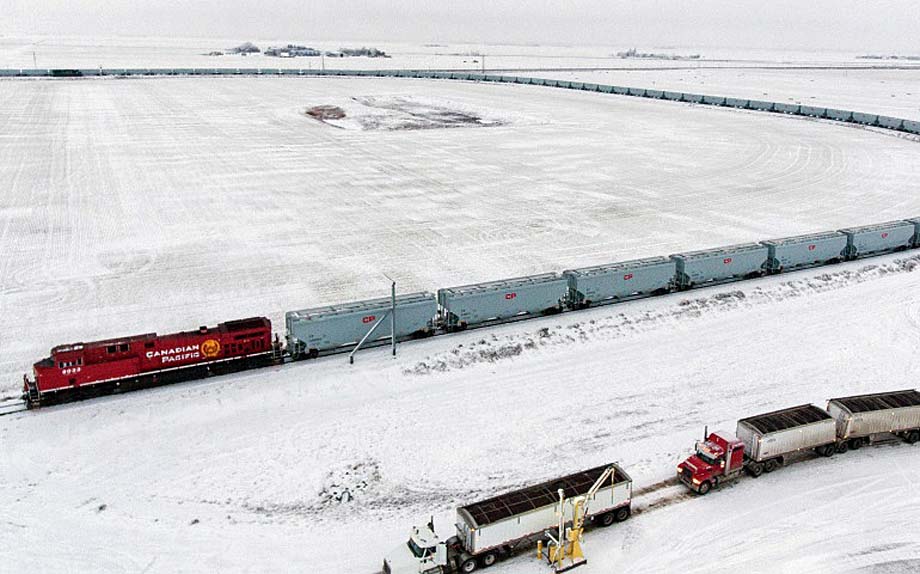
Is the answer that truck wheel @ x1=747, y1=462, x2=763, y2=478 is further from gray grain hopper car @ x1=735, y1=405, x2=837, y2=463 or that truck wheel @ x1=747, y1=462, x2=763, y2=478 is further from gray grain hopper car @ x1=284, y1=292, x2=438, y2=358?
gray grain hopper car @ x1=284, y1=292, x2=438, y2=358

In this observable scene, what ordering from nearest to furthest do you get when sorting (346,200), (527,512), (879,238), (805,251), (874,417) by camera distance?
(527,512) → (874,417) → (805,251) → (879,238) → (346,200)

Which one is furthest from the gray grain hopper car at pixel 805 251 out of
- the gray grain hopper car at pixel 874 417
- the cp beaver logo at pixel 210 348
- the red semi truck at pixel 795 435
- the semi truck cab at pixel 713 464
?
the cp beaver logo at pixel 210 348

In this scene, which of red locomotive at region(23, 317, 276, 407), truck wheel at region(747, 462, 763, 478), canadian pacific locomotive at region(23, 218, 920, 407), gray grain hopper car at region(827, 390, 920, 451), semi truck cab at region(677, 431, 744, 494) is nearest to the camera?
semi truck cab at region(677, 431, 744, 494)

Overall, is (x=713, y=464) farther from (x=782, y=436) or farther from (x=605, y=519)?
(x=605, y=519)

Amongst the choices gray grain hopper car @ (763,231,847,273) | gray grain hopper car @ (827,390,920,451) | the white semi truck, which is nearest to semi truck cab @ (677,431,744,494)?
the white semi truck

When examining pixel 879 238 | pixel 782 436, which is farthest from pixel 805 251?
pixel 782 436

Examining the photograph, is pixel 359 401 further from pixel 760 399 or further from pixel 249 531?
pixel 760 399
